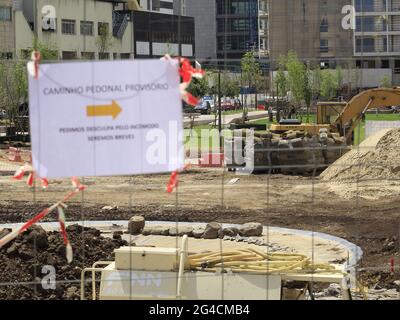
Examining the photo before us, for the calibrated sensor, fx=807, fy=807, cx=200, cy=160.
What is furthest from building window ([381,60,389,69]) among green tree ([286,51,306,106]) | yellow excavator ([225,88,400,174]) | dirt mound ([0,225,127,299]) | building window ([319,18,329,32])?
dirt mound ([0,225,127,299])

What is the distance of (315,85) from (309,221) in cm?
2912

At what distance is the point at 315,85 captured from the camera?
143 feet

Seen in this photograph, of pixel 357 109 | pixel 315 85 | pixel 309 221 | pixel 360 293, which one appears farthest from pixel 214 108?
pixel 360 293

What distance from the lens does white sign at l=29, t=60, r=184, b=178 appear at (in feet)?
15.2

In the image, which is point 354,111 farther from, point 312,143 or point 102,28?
point 102,28

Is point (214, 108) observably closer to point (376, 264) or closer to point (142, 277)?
point (376, 264)

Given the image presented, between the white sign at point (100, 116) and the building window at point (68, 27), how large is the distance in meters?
30.4

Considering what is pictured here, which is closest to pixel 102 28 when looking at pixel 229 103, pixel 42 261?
pixel 229 103

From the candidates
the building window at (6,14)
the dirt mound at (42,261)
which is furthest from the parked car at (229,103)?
the dirt mound at (42,261)

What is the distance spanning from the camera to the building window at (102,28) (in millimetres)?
32794

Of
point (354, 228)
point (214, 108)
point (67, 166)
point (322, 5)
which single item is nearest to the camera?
point (67, 166)

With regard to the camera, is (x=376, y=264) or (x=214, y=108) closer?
(x=376, y=264)

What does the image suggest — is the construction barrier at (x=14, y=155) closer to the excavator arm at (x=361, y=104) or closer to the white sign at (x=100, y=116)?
the excavator arm at (x=361, y=104)
